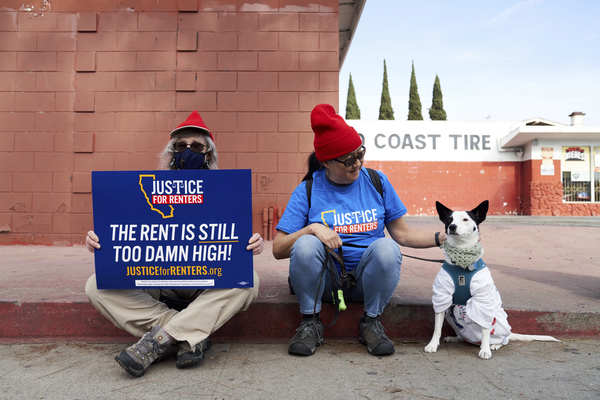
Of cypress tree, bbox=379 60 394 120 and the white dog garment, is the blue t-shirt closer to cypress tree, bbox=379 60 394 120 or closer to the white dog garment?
the white dog garment

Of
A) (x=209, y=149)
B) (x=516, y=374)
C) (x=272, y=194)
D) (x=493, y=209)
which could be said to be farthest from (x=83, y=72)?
(x=493, y=209)

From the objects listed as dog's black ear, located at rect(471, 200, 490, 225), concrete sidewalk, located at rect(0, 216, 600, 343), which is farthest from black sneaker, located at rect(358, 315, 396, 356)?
dog's black ear, located at rect(471, 200, 490, 225)

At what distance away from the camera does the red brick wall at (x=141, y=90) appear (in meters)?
6.00

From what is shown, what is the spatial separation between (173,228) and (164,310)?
446 millimetres

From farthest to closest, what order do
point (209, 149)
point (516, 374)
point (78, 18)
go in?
point (78, 18) < point (209, 149) < point (516, 374)

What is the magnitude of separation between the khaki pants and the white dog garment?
1.04 meters

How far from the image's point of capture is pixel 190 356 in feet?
6.17

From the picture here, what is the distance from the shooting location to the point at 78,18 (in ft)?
19.8

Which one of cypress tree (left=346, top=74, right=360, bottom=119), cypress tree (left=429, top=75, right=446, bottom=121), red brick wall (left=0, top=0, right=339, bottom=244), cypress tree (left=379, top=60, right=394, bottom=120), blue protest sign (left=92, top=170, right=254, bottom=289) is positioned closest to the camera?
blue protest sign (left=92, top=170, right=254, bottom=289)

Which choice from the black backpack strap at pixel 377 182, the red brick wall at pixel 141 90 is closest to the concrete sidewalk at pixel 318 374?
the black backpack strap at pixel 377 182

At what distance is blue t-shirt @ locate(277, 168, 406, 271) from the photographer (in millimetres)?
2234

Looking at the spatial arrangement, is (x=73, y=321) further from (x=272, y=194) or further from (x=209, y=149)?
(x=272, y=194)

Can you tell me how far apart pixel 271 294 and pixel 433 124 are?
17361 millimetres

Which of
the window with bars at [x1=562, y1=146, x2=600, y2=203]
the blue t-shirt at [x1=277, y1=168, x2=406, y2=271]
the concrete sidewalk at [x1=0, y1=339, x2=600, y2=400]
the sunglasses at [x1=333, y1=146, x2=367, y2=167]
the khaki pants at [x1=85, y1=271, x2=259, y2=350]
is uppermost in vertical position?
the window with bars at [x1=562, y1=146, x2=600, y2=203]
